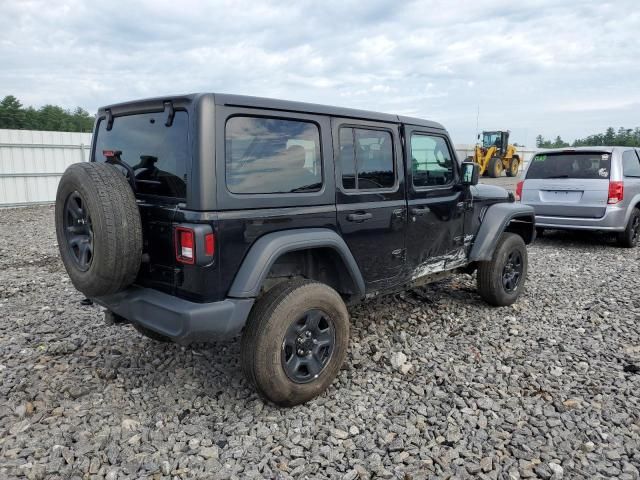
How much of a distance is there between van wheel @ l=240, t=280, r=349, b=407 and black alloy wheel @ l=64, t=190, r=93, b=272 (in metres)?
1.10

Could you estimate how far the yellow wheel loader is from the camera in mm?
24016

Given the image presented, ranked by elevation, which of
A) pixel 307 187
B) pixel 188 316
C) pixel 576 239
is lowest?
pixel 576 239

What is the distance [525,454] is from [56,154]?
15395 millimetres

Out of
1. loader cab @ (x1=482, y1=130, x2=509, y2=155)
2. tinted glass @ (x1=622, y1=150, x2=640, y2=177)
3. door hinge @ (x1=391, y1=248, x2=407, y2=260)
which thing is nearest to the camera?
door hinge @ (x1=391, y1=248, x2=407, y2=260)

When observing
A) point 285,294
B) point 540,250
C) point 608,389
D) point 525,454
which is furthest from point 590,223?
point 285,294

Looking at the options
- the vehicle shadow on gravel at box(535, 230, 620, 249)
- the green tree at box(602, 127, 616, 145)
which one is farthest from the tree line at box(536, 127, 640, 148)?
the vehicle shadow on gravel at box(535, 230, 620, 249)

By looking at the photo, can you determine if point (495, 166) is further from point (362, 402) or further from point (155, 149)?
point (155, 149)

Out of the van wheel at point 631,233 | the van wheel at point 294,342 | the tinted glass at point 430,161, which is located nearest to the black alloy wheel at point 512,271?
the tinted glass at point 430,161

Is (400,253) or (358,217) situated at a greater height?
(358,217)

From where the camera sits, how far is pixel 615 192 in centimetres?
735

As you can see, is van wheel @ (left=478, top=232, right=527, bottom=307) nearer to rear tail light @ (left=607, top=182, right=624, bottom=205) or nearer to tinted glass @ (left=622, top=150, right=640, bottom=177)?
rear tail light @ (left=607, top=182, right=624, bottom=205)

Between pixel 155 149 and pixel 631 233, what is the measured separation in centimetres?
793

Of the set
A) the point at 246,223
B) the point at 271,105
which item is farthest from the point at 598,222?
the point at 246,223

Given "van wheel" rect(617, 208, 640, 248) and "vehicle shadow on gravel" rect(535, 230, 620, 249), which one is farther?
"vehicle shadow on gravel" rect(535, 230, 620, 249)
